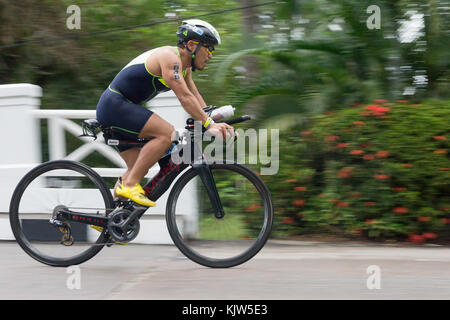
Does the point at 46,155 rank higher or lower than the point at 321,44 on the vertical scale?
lower

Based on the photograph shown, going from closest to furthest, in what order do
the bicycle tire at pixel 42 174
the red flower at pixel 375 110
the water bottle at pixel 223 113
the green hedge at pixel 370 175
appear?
1. the water bottle at pixel 223 113
2. the bicycle tire at pixel 42 174
3. the green hedge at pixel 370 175
4. the red flower at pixel 375 110

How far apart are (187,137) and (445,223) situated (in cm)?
277

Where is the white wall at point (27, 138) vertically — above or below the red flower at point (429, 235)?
above

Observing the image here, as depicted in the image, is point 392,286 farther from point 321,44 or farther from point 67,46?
point 67,46

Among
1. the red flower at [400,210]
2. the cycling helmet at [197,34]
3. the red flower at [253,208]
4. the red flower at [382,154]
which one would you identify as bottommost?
the red flower at [400,210]

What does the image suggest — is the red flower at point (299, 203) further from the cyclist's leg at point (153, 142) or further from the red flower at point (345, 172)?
the cyclist's leg at point (153, 142)

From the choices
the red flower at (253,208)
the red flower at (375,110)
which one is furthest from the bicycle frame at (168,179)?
the red flower at (375,110)

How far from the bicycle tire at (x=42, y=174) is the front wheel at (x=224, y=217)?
23.0 inches

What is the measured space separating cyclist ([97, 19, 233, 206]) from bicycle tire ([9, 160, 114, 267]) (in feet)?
0.67

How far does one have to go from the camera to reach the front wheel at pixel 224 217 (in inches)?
175

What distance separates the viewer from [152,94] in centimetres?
452

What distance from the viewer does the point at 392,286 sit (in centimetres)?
410

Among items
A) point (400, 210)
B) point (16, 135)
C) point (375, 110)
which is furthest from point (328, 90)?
point (16, 135)
